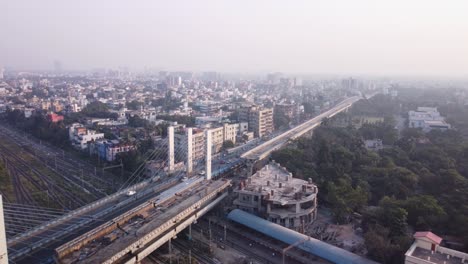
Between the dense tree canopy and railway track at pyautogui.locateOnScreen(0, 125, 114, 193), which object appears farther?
railway track at pyautogui.locateOnScreen(0, 125, 114, 193)

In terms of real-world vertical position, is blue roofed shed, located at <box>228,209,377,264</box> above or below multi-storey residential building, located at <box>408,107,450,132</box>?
below

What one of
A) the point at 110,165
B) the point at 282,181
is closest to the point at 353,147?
the point at 282,181

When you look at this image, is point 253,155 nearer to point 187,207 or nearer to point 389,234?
point 187,207

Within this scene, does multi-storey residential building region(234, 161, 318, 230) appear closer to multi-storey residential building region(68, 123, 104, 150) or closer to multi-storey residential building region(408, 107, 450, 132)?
multi-storey residential building region(68, 123, 104, 150)

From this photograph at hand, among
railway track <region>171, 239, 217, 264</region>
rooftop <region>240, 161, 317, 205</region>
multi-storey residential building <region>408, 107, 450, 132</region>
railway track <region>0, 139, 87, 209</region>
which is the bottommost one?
railway track <region>171, 239, 217, 264</region>

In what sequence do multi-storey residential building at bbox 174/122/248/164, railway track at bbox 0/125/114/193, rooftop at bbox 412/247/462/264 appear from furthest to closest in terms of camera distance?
multi-storey residential building at bbox 174/122/248/164
railway track at bbox 0/125/114/193
rooftop at bbox 412/247/462/264

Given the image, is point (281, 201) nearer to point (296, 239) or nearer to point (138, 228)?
point (296, 239)

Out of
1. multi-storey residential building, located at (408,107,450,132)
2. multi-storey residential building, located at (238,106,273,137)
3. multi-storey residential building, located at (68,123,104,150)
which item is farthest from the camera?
multi-storey residential building, located at (408,107,450,132)

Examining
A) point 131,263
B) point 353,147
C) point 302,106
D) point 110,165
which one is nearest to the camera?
point 131,263

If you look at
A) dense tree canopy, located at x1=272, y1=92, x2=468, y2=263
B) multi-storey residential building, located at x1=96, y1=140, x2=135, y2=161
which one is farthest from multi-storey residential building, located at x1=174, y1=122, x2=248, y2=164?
dense tree canopy, located at x1=272, y1=92, x2=468, y2=263
